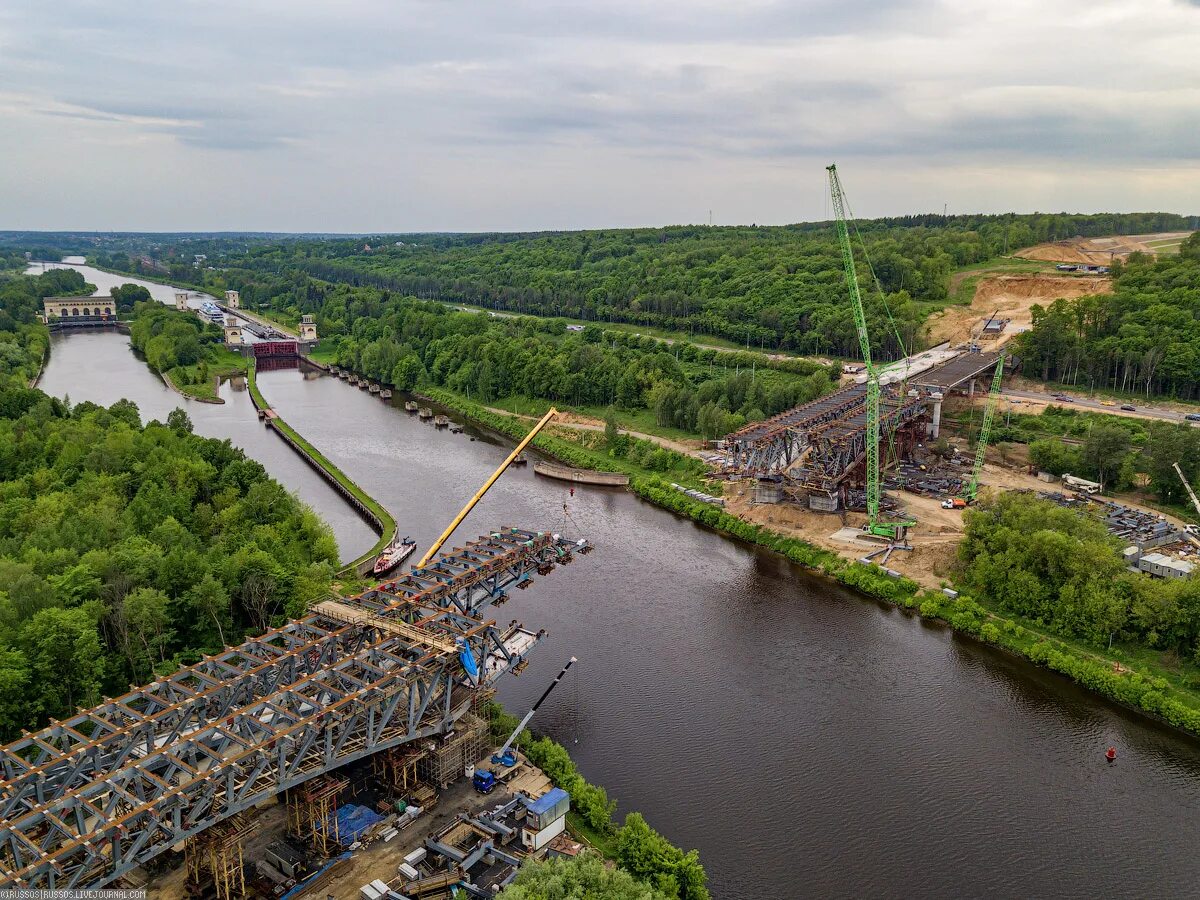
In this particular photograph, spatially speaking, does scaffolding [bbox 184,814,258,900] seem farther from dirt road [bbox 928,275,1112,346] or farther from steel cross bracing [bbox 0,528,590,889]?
dirt road [bbox 928,275,1112,346]

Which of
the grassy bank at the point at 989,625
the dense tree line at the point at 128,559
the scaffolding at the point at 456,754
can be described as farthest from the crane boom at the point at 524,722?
the grassy bank at the point at 989,625

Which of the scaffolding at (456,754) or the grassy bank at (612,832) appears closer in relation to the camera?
the grassy bank at (612,832)

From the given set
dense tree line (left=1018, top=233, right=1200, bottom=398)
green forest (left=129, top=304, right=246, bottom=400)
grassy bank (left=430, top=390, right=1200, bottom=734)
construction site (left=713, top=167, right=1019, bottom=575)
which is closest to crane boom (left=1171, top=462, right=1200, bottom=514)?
construction site (left=713, top=167, right=1019, bottom=575)

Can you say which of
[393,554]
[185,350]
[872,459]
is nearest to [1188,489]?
[872,459]

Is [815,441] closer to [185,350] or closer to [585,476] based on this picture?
[585,476]

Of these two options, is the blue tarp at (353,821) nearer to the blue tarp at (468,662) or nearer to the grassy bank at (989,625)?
the blue tarp at (468,662)
